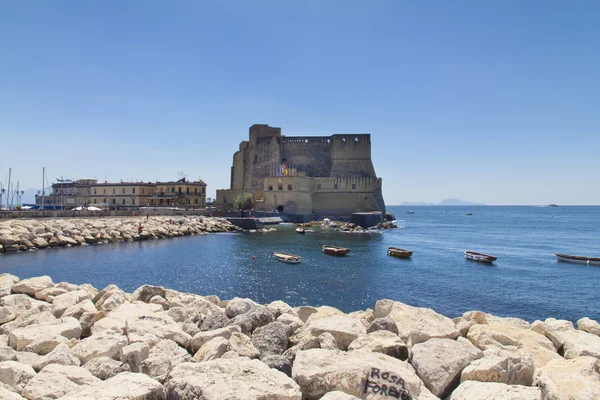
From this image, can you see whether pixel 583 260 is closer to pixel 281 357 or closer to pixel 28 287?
pixel 281 357

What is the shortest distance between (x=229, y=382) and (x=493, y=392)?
229cm

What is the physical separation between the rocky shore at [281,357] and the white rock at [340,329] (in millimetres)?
14

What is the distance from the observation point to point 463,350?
4.70 metres

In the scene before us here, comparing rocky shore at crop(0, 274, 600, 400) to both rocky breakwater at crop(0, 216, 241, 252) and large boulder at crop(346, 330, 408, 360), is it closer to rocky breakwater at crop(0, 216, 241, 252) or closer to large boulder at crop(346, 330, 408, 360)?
large boulder at crop(346, 330, 408, 360)

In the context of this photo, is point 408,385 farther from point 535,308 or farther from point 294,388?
point 535,308

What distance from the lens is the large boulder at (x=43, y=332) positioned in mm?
5551

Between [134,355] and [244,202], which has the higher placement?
[244,202]

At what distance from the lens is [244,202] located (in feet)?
163

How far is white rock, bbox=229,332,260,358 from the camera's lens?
16.3 ft

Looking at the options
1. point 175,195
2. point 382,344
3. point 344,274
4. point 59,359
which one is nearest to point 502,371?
point 382,344

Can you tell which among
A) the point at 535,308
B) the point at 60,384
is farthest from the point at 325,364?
the point at 535,308

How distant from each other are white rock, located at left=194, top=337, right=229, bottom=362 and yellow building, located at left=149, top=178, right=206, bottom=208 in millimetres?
50288

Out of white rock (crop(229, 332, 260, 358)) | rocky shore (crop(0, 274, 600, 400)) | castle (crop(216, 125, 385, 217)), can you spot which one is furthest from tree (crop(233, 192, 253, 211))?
white rock (crop(229, 332, 260, 358))

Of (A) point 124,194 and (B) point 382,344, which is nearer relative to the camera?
(B) point 382,344
